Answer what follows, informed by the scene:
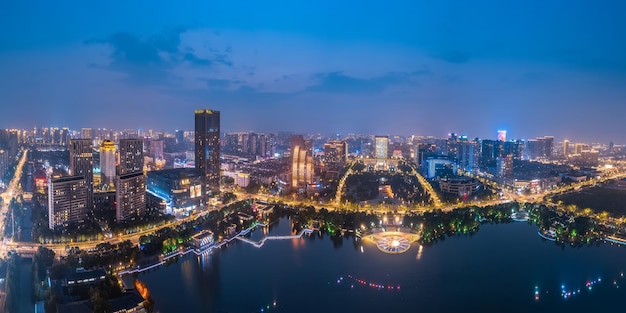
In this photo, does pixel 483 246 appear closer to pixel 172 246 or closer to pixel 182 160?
pixel 172 246

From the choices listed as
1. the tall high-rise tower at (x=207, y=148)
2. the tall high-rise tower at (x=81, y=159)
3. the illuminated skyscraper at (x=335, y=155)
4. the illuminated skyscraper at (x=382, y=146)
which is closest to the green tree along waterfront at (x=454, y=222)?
the tall high-rise tower at (x=207, y=148)

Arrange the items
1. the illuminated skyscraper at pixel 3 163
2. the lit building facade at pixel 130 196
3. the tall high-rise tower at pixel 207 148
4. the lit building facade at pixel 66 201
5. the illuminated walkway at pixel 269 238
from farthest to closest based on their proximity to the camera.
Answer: the illuminated skyscraper at pixel 3 163 → the tall high-rise tower at pixel 207 148 → the lit building facade at pixel 130 196 → the lit building facade at pixel 66 201 → the illuminated walkway at pixel 269 238

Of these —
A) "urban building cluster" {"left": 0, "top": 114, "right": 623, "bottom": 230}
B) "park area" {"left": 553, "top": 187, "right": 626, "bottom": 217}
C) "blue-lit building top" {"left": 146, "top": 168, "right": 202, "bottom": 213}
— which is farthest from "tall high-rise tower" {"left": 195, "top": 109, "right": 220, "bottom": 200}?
"park area" {"left": 553, "top": 187, "right": 626, "bottom": 217}

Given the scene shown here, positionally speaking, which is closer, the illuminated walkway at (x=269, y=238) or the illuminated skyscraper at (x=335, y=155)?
the illuminated walkway at (x=269, y=238)

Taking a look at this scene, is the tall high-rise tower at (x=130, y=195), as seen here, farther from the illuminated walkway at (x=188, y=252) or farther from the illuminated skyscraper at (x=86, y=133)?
the illuminated skyscraper at (x=86, y=133)

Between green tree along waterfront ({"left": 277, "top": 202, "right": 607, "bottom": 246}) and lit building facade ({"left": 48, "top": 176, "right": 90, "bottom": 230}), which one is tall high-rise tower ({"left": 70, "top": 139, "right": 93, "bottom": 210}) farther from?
green tree along waterfront ({"left": 277, "top": 202, "right": 607, "bottom": 246})

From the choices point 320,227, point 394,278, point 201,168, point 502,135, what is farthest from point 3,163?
point 502,135
